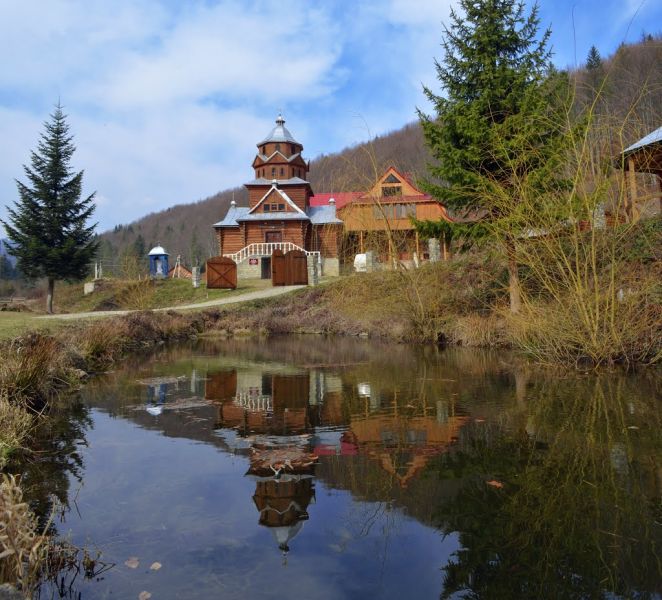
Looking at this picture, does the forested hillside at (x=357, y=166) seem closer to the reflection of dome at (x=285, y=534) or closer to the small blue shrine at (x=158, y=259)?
the reflection of dome at (x=285, y=534)

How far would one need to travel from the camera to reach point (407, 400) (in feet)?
29.9

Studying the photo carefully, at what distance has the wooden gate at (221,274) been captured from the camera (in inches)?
1336

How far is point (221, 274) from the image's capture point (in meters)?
34.1

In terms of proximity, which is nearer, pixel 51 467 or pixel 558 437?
pixel 51 467

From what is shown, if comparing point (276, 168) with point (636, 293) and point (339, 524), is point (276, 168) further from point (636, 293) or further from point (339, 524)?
point (339, 524)

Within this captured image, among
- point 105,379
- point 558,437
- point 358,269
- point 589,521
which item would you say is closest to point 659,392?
point 558,437

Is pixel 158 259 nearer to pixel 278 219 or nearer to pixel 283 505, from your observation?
pixel 278 219

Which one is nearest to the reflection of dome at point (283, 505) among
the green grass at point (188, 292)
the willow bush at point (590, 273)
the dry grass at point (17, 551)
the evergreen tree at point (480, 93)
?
the dry grass at point (17, 551)

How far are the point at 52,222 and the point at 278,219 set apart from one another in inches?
587

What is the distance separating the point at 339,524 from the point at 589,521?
1.97 metres

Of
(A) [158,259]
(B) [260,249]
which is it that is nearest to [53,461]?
(B) [260,249]

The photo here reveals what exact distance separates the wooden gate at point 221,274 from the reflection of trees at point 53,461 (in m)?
25.6

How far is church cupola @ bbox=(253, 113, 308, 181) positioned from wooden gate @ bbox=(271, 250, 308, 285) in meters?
12.1

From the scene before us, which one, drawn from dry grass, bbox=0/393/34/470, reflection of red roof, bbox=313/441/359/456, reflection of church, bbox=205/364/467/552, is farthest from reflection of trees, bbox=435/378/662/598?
dry grass, bbox=0/393/34/470
